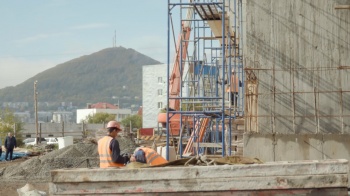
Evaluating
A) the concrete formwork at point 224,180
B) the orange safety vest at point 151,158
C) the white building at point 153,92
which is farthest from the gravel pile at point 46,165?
the white building at point 153,92

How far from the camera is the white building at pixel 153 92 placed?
13988 centimetres

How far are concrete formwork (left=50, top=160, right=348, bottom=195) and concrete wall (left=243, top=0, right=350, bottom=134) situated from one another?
680 cm

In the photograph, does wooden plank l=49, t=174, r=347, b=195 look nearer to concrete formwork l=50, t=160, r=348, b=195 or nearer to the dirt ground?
concrete formwork l=50, t=160, r=348, b=195

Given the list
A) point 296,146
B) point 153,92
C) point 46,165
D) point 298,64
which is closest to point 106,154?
point 296,146

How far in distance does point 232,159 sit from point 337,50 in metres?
6.71

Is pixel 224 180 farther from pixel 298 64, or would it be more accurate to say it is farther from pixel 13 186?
pixel 13 186

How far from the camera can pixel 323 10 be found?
1527 cm

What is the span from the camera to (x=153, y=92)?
472ft

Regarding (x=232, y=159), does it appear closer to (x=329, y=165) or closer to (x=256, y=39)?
(x=329, y=165)

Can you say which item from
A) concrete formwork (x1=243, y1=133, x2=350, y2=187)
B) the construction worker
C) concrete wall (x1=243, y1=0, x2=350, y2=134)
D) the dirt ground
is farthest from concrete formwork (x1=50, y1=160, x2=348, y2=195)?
the dirt ground

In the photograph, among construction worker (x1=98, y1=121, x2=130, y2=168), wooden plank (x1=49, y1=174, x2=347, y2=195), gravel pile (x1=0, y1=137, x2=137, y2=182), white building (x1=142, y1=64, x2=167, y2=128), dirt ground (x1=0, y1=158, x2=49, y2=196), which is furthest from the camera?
white building (x1=142, y1=64, x2=167, y2=128)

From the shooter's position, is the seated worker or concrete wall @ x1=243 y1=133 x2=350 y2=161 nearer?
the seated worker

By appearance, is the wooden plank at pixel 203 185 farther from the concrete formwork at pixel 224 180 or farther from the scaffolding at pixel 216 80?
the scaffolding at pixel 216 80

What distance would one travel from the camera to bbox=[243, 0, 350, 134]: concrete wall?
49.9ft
